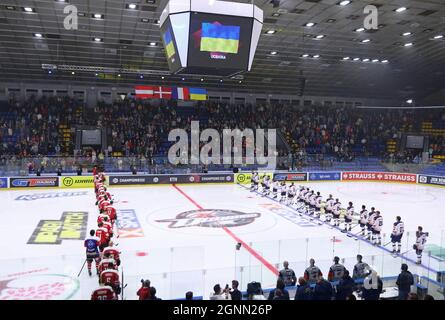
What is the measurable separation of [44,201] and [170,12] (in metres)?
15.5

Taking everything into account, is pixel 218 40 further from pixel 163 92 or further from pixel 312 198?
pixel 163 92

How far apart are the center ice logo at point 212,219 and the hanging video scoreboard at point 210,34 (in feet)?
27.2

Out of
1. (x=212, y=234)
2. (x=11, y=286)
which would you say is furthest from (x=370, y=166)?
(x=11, y=286)

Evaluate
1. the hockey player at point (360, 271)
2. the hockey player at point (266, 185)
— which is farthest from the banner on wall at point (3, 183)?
the hockey player at point (360, 271)

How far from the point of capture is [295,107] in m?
40.6

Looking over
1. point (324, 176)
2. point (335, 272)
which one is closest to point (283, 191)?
point (324, 176)

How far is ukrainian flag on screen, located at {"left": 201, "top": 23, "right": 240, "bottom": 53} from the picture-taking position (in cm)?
952

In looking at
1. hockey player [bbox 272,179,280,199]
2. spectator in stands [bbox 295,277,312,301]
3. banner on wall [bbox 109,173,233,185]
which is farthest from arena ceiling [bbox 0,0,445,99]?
spectator in stands [bbox 295,277,312,301]

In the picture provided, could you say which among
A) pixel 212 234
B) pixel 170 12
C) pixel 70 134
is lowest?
pixel 212 234

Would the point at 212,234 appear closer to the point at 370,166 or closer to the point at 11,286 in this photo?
the point at 11,286

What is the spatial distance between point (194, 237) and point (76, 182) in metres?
14.2

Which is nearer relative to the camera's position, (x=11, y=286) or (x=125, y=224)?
(x=11, y=286)
